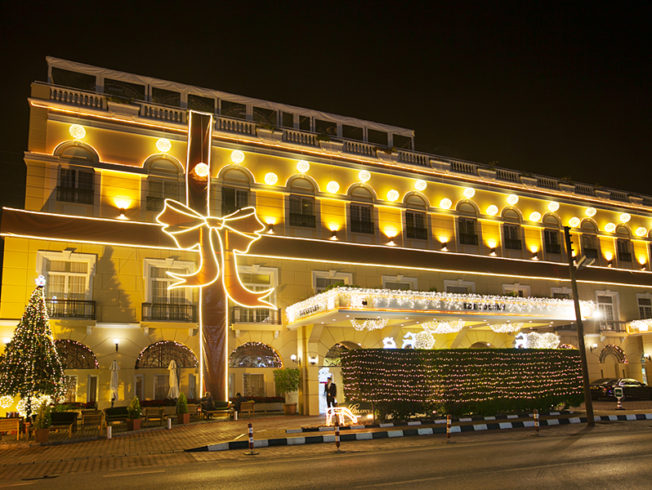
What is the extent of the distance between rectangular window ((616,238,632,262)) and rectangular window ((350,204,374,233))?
20.7m

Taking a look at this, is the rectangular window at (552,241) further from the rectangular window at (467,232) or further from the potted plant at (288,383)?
the potted plant at (288,383)

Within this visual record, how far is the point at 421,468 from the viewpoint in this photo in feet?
39.0

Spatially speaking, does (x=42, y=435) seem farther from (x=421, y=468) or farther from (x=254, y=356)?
(x=421, y=468)

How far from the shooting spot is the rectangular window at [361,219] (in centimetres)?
3338

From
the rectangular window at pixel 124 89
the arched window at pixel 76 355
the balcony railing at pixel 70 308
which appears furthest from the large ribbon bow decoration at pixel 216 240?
the rectangular window at pixel 124 89

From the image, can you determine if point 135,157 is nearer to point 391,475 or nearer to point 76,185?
point 76,185

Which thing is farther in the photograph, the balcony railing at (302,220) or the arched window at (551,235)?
the arched window at (551,235)

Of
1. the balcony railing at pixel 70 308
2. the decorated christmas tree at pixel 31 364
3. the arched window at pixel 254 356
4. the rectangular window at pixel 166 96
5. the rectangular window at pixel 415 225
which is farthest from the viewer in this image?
the rectangular window at pixel 415 225

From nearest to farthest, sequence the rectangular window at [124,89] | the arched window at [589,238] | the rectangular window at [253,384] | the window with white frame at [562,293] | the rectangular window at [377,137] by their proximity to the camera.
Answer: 1. the rectangular window at [253,384]
2. the rectangular window at [124,89]
3. the rectangular window at [377,137]
4. the window with white frame at [562,293]
5. the arched window at [589,238]

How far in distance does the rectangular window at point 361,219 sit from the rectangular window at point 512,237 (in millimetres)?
9993

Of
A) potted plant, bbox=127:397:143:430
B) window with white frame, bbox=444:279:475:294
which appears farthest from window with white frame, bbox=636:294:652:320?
potted plant, bbox=127:397:143:430

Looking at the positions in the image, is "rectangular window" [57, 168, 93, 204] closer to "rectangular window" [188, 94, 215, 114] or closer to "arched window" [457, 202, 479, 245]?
"rectangular window" [188, 94, 215, 114]

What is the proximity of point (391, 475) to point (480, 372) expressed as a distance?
43.3ft

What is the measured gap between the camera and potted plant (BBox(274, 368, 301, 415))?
93.4 feet
